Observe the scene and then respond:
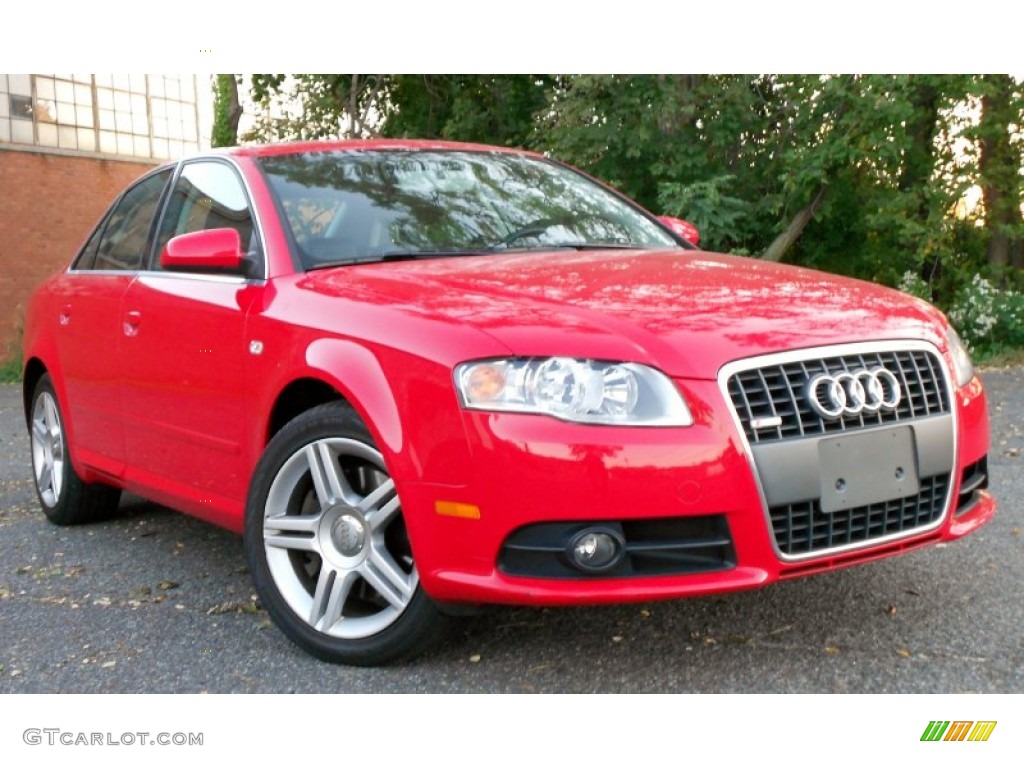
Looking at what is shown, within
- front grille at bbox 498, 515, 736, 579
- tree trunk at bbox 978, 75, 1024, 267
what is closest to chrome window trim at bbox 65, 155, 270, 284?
front grille at bbox 498, 515, 736, 579

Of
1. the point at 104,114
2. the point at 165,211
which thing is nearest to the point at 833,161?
the point at 165,211

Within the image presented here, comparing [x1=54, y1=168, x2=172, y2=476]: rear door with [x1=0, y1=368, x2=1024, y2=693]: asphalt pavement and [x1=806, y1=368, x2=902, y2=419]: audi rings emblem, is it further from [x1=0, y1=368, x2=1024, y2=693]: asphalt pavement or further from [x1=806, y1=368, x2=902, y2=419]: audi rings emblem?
[x1=806, y1=368, x2=902, y2=419]: audi rings emblem

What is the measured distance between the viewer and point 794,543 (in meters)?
3.09

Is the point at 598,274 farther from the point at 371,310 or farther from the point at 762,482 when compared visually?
the point at 762,482

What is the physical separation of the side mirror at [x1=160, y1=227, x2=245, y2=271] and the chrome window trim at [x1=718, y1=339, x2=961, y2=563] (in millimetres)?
1760

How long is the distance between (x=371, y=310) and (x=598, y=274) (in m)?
0.72

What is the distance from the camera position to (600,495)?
2.93 metres

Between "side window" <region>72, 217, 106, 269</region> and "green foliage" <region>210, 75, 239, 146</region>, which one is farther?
"green foliage" <region>210, 75, 239, 146</region>

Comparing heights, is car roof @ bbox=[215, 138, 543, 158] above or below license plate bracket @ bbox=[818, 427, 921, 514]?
above

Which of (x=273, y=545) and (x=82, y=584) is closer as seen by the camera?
(x=273, y=545)

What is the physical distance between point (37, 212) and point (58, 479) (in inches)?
694

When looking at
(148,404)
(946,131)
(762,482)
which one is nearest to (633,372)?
(762,482)

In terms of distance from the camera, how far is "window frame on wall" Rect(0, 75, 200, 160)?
21297 mm
